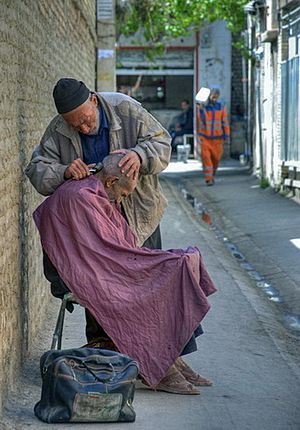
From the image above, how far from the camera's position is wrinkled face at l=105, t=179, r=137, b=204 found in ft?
20.1

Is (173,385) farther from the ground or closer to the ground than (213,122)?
closer to the ground

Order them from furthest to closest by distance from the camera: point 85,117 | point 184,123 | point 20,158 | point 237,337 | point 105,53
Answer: point 184,123
point 105,53
point 237,337
point 20,158
point 85,117

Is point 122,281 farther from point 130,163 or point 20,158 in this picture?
point 20,158

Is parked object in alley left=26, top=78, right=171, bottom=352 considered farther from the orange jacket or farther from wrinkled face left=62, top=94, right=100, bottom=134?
the orange jacket

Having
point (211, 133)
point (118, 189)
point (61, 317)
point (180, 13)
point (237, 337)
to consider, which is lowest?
point (237, 337)

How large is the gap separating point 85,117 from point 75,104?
4.1 inches

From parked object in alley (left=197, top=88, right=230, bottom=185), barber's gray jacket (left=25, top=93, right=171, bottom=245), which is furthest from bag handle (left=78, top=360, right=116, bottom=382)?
parked object in alley (left=197, top=88, right=230, bottom=185)

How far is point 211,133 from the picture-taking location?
927 inches

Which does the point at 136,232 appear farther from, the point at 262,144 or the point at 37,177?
the point at 262,144

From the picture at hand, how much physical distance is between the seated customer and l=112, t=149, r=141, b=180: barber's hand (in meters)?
0.17

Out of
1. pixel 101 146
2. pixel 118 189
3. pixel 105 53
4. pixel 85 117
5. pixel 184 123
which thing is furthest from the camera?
pixel 184 123

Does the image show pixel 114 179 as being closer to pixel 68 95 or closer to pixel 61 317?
pixel 68 95

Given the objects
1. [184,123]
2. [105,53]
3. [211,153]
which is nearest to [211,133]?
[211,153]

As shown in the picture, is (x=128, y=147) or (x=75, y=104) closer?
(x=75, y=104)
